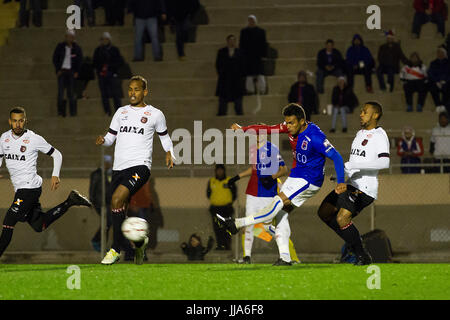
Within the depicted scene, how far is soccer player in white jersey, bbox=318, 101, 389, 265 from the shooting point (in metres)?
11.7

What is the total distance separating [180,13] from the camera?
929 inches

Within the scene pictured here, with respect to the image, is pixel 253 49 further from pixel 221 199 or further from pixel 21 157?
pixel 21 157

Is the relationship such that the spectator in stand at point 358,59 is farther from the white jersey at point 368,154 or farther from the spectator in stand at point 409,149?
the white jersey at point 368,154

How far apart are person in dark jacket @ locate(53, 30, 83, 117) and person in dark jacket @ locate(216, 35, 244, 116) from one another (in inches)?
135

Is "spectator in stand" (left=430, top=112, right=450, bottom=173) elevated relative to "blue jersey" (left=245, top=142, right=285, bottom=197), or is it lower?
elevated

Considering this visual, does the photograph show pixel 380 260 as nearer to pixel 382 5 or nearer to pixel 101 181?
pixel 101 181


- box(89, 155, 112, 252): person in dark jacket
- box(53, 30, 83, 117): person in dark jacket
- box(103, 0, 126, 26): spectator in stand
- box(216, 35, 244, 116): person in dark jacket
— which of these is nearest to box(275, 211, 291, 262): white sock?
box(89, 155, 112, 252): person in dark jacket

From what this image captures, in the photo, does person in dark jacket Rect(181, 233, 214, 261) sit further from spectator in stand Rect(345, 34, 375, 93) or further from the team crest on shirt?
spectator in stand Rect(345, 34, 375, 93)

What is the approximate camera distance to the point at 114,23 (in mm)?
25219

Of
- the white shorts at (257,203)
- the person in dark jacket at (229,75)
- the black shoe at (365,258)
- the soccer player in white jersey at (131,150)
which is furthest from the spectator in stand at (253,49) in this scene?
the black shoe at (365,258)

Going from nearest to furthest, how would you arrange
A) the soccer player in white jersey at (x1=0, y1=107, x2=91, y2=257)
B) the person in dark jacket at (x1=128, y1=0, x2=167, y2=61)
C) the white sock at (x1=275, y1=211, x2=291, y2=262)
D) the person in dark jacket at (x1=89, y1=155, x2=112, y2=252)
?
the soccer player in white jersey at (x1=0, y1=107, x2=91, y2=257) < the white sock at (x1=275, y1=211, x2=291, y2=262) < the person in dark jacket at (x1=89, y1=155, x2=112, y2=252) < the person in dark jacket at (x1=128, y1=0, x2=167, y2=61)

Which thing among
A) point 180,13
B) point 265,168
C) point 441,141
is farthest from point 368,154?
point 180,13

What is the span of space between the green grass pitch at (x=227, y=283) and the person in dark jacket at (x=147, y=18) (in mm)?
11641
